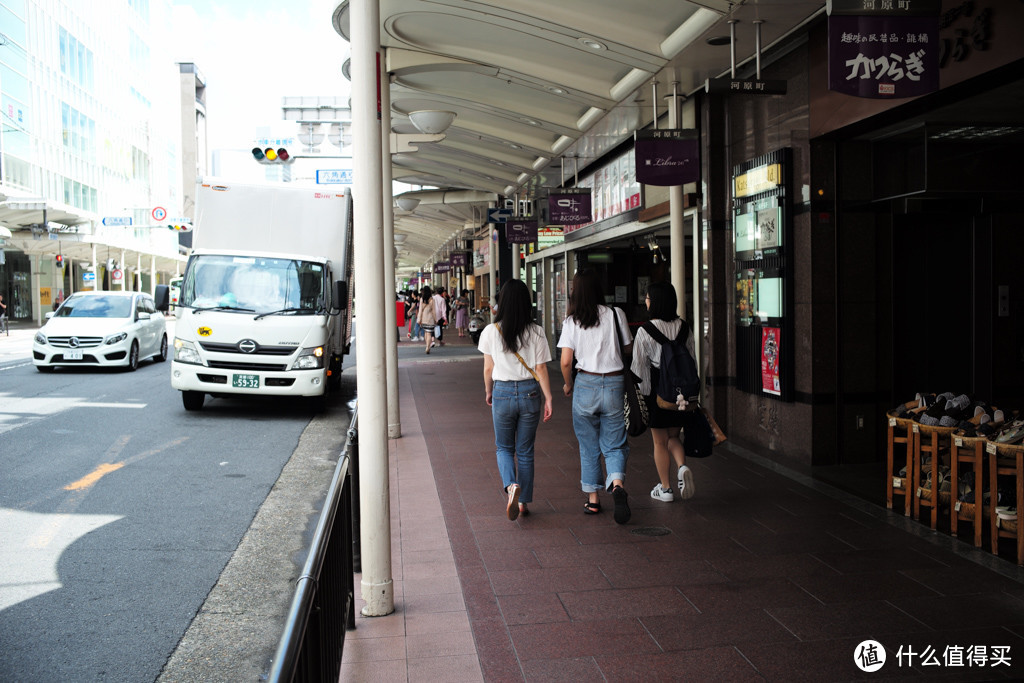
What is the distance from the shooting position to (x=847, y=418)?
793 centimetres

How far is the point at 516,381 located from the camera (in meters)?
6.09

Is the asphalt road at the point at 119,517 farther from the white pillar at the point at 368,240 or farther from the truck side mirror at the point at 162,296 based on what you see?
the truck side mirror at the point at 162,296

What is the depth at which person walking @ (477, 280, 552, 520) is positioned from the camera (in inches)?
239

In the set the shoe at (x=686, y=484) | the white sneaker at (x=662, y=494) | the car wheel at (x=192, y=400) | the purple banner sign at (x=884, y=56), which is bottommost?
the white sneaker at (x=662, y=494)

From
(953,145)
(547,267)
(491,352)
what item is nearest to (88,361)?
(547,267)

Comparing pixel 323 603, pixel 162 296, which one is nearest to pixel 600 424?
pixel 323 603

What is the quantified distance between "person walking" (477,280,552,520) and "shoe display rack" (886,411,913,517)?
2436mm

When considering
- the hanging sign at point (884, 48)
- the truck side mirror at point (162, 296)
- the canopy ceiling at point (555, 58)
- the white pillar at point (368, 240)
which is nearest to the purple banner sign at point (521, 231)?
the canopy ceiling at point (555, 58)

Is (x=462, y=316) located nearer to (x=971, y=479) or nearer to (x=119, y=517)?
(x=119, y=517)

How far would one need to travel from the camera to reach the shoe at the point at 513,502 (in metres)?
5.91

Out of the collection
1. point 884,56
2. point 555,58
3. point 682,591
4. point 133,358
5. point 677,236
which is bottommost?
point 682,591

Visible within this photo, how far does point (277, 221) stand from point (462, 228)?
765 inches

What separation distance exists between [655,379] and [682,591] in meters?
2.23

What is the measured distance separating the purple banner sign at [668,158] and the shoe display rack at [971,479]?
4.00m
